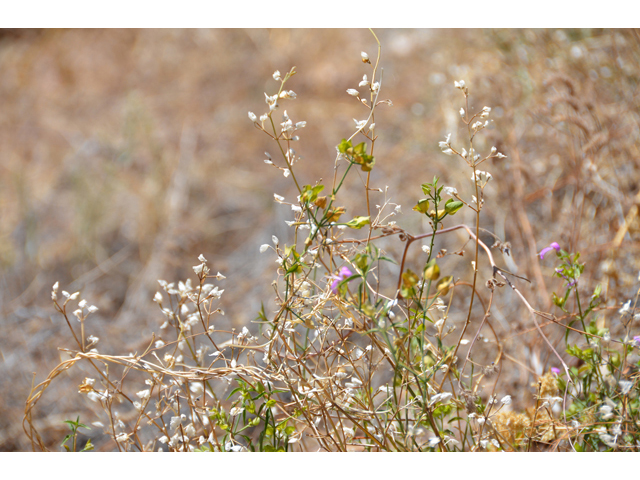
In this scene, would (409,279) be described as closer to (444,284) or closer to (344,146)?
(444,284)

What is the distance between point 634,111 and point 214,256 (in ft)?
5.50

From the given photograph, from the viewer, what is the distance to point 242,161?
2.51 meters

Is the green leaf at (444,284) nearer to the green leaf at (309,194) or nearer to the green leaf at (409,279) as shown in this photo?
the green leaf at (409,279)

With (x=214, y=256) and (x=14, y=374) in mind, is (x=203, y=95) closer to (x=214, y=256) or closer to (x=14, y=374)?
(x=214, y=256)

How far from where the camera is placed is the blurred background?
141cm

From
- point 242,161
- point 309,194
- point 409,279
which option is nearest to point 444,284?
point 409,279

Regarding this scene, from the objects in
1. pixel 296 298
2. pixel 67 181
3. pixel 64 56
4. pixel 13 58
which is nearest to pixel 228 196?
pixel 67 181

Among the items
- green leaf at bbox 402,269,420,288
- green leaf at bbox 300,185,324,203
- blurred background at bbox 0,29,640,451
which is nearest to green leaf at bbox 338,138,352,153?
green leaf at bbox 300,185,324,203

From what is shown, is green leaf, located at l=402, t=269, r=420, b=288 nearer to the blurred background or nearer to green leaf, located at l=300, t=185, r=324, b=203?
green leaf, located at l=300, t=185, r=324, b=203

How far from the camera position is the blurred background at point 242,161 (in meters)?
1.41

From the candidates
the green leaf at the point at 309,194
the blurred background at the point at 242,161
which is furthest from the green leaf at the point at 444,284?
the blurred background at the point at 242,161

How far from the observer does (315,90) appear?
2.69m

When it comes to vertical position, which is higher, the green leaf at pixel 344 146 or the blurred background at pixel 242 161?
the blurred background at pixel 242 161

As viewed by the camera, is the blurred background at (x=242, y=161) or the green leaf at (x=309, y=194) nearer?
the green leaf at (x=309, y=194)
